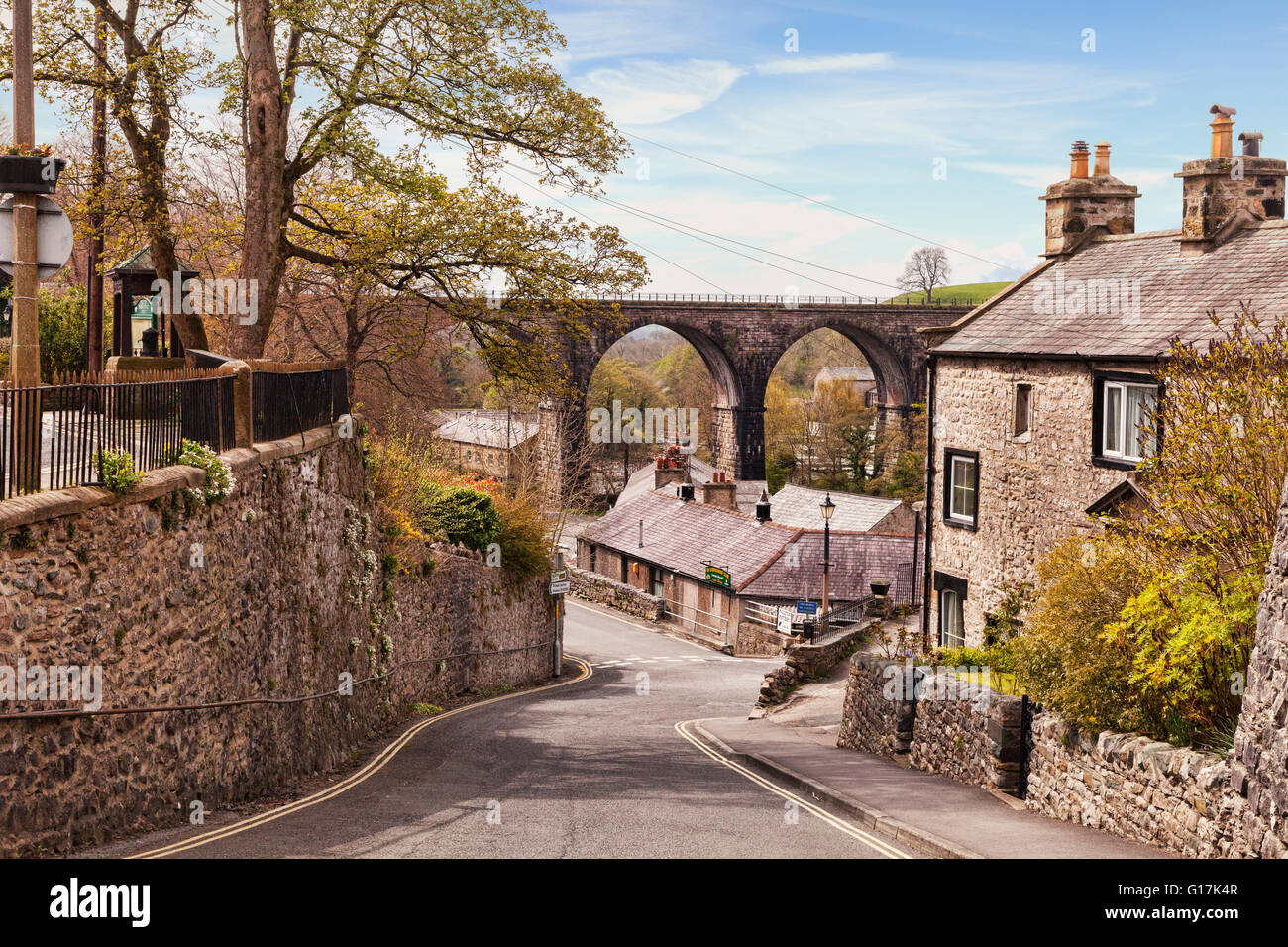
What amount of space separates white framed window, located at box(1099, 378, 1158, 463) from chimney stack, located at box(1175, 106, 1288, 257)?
3.20m

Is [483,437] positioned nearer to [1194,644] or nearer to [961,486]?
[961,486]

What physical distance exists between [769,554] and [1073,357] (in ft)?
72.3

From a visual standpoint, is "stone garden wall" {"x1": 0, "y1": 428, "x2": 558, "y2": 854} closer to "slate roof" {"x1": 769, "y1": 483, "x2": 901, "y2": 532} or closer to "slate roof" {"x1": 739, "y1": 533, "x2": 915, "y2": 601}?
"slate roof" {"x1": 739, "y1": 533, "x2": 915, "y2": 601}

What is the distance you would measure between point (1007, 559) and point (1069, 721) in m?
9.23

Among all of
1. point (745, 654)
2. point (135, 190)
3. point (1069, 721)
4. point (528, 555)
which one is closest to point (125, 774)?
point (1069, 721)

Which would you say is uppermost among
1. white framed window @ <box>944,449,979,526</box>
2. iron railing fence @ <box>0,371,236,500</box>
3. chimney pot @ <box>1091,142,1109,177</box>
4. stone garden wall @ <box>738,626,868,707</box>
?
chimney pot @ <box>1091,142,1109,177</box>

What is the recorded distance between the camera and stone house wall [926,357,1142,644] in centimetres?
1745

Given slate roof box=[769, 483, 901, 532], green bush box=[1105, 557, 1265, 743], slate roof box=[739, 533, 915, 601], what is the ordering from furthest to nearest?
slate roof box=[769, 483, 901, 532] < slate roof box=[739, 533, 915, 601] < green bush box=[1105, 557, 1265, 743]

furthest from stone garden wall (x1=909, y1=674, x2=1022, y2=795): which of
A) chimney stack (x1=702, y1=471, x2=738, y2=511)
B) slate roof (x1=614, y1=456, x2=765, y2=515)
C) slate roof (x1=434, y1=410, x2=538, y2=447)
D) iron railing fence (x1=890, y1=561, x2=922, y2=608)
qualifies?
slate roof (x1=434, y1=410, x2=538, y2=447)

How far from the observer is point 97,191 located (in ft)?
59.6

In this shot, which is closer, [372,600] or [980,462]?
[372,600]

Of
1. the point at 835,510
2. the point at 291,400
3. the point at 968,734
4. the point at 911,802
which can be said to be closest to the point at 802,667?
the point at 968,734

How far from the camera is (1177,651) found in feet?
29.4
